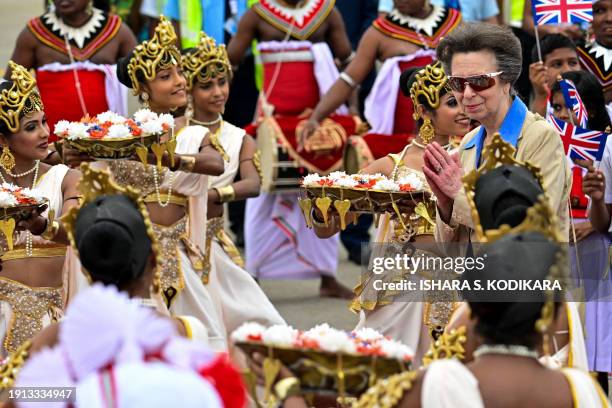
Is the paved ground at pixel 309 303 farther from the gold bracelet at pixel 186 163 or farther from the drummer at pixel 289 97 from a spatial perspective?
the gold bracelet at pixel 186 163

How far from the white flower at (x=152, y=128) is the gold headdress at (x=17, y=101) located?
2.07 feet

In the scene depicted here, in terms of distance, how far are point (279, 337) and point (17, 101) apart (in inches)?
Result: 124

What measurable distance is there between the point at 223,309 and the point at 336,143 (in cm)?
241

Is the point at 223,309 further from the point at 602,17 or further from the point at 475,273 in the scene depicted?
the point at 475,273

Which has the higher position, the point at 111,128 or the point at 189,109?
the point at 189,109

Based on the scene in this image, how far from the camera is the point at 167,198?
7.14 metres

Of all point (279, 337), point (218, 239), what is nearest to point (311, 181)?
point (218, 239)

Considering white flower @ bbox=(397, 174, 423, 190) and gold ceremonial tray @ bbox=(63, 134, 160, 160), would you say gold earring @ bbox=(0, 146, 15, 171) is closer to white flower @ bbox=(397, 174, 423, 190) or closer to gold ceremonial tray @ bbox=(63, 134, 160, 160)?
gold ceremonial tray @ bbox=(63, 134, 160, 160)

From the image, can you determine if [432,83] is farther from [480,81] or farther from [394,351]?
[394,351]

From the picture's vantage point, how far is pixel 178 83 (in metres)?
7.51

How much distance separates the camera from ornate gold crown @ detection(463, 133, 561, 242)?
12.1 ft

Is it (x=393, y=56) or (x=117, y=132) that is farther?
(x=393, y=56)

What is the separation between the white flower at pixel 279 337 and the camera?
373cm

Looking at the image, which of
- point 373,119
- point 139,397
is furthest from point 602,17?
point 139,397
